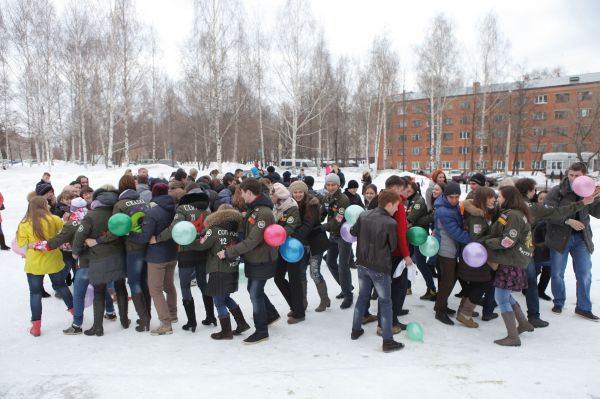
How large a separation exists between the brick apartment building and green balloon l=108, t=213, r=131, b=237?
36.7 m

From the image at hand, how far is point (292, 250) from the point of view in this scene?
4.27m

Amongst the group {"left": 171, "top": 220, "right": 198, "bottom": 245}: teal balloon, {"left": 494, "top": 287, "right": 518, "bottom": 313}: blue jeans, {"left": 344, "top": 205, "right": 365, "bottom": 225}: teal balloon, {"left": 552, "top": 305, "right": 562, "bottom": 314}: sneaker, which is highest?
{"left": 344, "top": 205, "right": 365, "bottom": 225}: teal balloon

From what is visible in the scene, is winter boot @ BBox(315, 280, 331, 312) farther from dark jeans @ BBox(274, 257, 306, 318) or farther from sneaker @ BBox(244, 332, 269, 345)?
sneaker @ BBox(244, 332, 269, 345)

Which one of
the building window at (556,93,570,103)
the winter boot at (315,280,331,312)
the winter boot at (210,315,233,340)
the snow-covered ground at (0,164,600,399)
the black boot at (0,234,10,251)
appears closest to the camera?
the snow-covered ground at (0,164,600,399)

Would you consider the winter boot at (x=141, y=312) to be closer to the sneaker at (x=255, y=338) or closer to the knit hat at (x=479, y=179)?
the sneaker at (x=255, y=338)

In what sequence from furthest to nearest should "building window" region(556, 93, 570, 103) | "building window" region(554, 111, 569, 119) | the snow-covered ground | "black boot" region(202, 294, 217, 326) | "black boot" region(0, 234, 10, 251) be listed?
"building window" region(556, 93, 570, 103) < "building window" region(554, 111, 569, 119) < "black boot" region(0, 234, 10, 251) < "black boot" region(202, 294, 217, 326) < the snow-covered ground

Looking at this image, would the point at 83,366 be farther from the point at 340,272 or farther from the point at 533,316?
the point at 533,316

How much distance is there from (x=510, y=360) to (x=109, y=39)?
2569 cm

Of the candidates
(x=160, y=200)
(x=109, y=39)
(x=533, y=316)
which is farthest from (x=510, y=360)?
(x=109, y=39)

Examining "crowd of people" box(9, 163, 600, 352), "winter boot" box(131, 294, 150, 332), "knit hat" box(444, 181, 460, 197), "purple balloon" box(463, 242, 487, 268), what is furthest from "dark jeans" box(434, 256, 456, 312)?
"winter boot" box(131, 294, 150, 332)

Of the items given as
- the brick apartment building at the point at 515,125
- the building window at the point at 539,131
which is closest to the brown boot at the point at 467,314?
the brick apartment building at the point at 515,125

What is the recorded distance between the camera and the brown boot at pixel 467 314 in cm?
451

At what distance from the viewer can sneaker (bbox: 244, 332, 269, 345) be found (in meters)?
4.11

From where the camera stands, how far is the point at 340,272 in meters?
5.17
